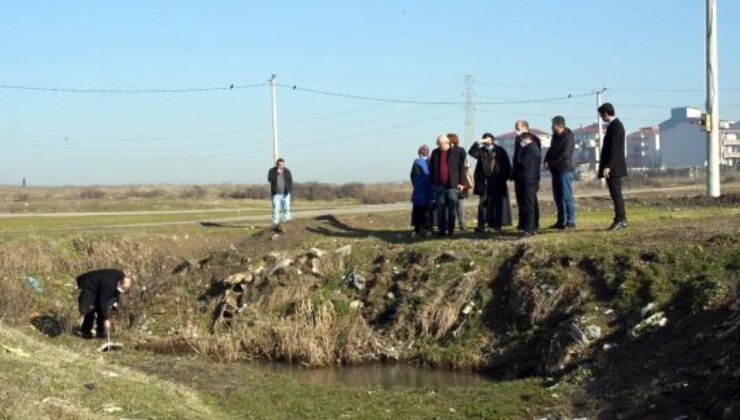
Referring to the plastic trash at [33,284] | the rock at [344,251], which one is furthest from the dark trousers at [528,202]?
the plastic trash at [33,284]

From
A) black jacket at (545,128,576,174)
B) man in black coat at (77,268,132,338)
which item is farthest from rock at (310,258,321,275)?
black jacket at (545,128,576,174)

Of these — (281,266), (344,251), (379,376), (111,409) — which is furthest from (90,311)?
(111,409)

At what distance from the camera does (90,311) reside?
16.8 meters

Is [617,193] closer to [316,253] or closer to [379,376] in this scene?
[379,376]

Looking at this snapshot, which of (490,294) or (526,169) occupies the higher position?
(526,169)

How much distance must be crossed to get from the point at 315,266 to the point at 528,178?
436cm

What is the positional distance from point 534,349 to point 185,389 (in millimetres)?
4935

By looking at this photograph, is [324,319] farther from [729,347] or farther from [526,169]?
[729,347]

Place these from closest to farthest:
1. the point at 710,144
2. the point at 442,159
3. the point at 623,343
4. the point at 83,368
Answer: the point at 83,368, the point at 623,343, the point at 442,159, the point at 710,144

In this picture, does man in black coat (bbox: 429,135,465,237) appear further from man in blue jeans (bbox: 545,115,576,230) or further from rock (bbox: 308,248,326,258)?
rock (bbox: 308,248,326,258)

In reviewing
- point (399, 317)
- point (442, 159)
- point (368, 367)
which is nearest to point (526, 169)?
point (442, 159)

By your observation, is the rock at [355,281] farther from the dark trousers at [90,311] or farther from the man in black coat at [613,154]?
the man in black coat at [613,154]

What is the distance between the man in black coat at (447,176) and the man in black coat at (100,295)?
611 cm

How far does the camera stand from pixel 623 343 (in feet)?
38.6
